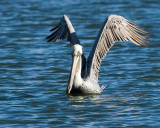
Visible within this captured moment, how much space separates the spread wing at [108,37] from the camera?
9.59 meters

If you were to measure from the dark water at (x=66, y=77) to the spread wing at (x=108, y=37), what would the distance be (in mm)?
512

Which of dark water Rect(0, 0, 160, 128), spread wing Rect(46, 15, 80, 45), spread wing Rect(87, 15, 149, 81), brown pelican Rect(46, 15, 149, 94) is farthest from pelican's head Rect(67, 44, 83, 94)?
spread wing Rect(46, 15, 80, 45)

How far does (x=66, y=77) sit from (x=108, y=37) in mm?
1341

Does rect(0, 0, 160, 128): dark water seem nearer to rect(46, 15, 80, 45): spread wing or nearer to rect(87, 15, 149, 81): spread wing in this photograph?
rect(87, 15, 149, 81): spread wing

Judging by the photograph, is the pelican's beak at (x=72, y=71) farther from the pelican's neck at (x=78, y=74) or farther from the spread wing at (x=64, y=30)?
the spread wing at (x=64, y=30)

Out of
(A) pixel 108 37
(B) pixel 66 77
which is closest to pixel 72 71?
(A) pixel 108 37

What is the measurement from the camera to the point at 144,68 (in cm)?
1118

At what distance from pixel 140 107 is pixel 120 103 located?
39cm

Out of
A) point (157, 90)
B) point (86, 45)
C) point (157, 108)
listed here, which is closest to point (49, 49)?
point (86, 45)

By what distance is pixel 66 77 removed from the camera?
10617mm

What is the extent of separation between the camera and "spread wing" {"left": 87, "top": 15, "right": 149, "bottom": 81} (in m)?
9.59

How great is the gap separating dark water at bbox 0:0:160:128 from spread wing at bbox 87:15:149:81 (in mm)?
512

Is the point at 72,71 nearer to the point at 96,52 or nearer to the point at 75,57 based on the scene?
the point at 75,57

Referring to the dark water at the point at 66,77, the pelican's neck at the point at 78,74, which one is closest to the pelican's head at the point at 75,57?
the pelican's neck at the point at 78,74
